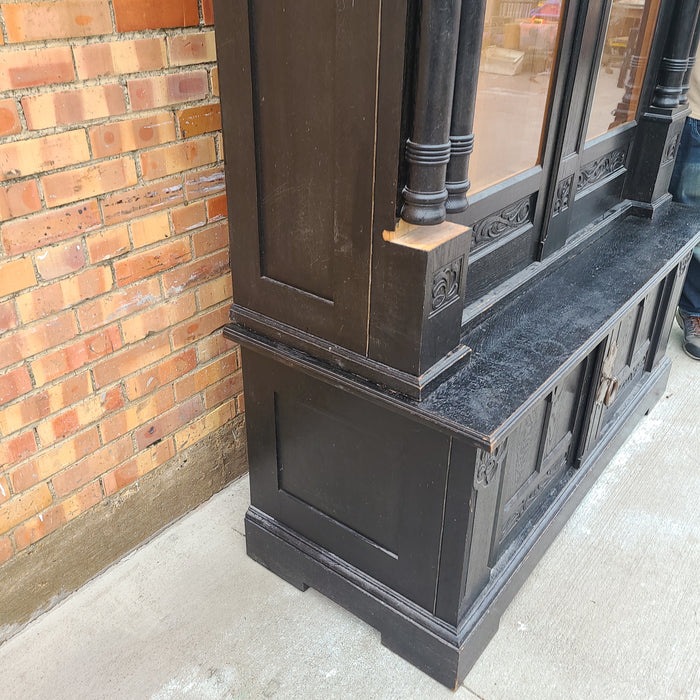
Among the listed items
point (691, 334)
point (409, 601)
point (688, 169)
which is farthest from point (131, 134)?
point (691, 334)

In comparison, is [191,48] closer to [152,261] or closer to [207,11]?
[207,11]

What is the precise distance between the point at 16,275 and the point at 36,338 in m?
0.17

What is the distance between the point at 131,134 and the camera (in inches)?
63.6

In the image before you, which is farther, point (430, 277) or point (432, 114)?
point (430, 277)

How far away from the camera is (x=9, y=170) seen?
1429 millimetres

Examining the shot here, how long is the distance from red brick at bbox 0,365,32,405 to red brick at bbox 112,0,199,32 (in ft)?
2.70

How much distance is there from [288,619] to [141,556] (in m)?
0.52

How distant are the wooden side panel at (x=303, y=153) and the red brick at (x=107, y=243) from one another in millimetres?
308

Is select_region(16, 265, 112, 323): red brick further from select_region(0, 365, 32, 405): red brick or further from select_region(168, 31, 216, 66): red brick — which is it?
select_region(168, 31, 216, 66): red brick

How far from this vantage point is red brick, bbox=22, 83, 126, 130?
1.43 metres

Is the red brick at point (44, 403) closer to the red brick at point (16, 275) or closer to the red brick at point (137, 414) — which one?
the red brick at point (137, 414)

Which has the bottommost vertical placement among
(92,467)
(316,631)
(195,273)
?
(316,631)

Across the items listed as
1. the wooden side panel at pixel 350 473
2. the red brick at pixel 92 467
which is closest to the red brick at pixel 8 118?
the wooden side panel at pixel 350 473

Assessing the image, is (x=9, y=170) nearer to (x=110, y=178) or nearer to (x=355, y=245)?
(x=110, y=178)
